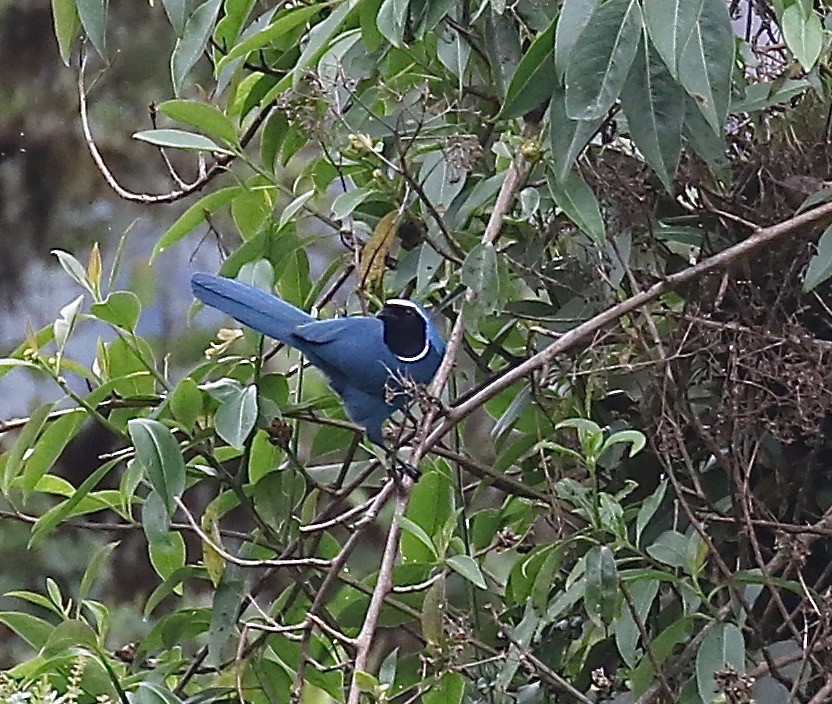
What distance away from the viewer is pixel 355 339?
161cm

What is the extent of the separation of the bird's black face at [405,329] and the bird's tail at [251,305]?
106 millimetres

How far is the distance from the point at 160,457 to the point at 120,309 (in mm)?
165

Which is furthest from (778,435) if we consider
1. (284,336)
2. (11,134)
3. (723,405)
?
(11,134)

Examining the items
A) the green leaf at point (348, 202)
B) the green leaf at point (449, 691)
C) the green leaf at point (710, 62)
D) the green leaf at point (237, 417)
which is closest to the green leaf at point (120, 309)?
the green leaf at point (237, 417)

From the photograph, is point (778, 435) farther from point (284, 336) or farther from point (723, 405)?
point (284, 336)

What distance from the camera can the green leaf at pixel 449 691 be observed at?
1245 mm

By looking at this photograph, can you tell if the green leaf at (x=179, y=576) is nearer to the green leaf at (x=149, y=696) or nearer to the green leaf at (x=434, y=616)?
the green leaf at (x=149, y=696)

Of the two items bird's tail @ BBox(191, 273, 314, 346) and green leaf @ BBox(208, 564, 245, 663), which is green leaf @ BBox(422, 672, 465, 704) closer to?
green leaf @ BBox(208, 564, 245, 663)

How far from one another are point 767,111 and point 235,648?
2.70 feet

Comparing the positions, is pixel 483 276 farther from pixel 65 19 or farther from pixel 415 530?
pixel 65 19

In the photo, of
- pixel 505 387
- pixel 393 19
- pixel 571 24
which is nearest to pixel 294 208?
pixel 393 19

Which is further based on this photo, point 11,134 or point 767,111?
point 11,134

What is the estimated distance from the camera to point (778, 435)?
1.21m

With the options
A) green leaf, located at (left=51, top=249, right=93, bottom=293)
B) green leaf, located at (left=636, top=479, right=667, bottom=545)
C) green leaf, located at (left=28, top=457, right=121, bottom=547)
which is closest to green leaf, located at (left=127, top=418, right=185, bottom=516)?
green leaf, located at (left=28, top=457, right=121, bottom=547)
